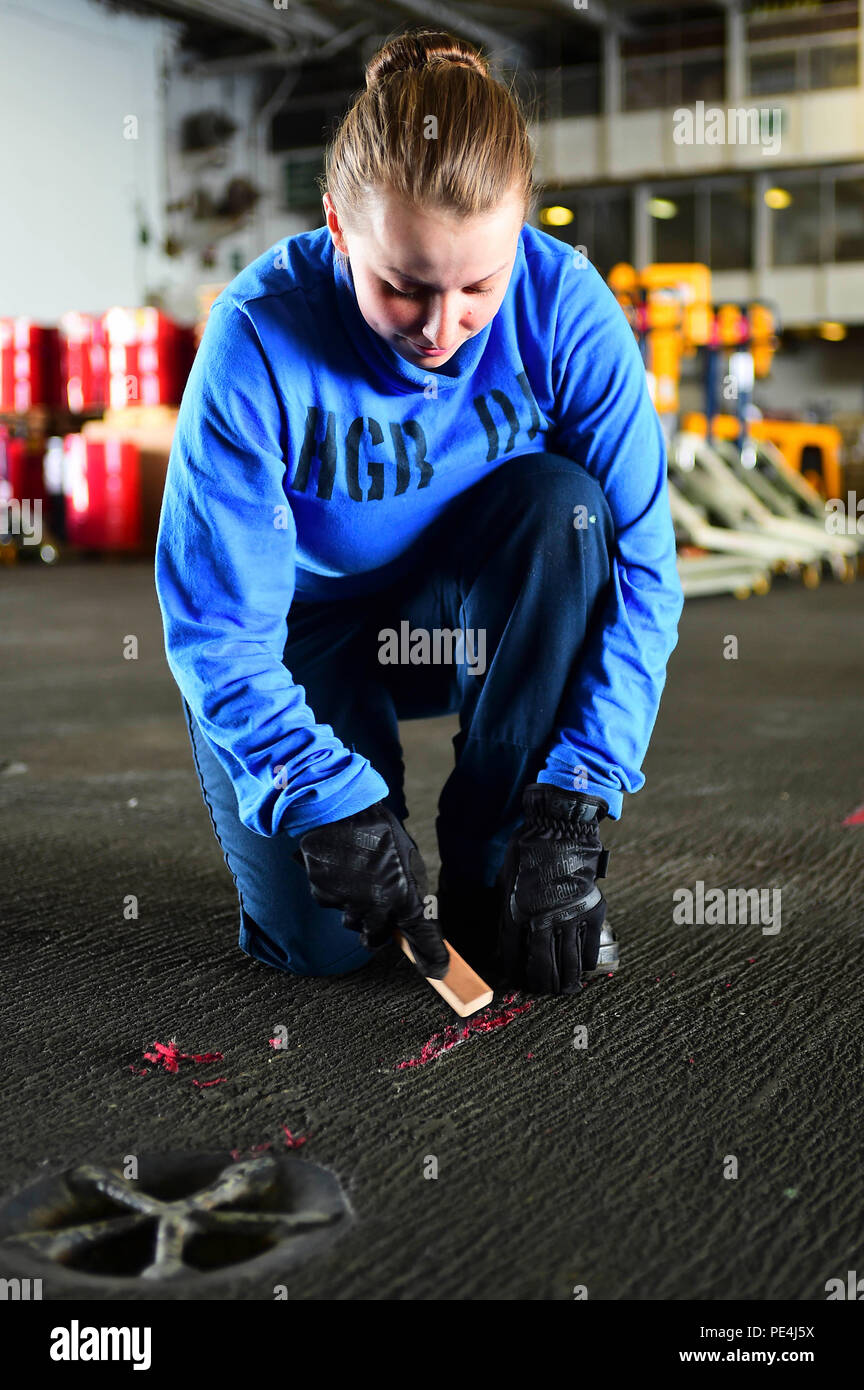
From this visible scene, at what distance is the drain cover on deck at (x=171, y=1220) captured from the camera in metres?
0.84

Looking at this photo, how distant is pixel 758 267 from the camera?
1466cm

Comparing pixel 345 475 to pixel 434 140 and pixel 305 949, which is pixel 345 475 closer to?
pixel 434 140

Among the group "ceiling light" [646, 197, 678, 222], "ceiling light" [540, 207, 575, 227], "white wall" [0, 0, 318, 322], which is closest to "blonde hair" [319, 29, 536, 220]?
"white wall" [0, 0, 318, 322]

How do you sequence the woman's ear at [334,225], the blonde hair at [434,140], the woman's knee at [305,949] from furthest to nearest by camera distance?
the woman's knee at [305,949], the woman's ear at [334,225], the blonde hair at [434,140]

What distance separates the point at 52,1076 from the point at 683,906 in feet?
2.66

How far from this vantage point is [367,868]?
1.12 m

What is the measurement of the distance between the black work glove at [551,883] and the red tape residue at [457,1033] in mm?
48

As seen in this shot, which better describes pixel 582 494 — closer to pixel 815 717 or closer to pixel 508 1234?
pixel 508 1234

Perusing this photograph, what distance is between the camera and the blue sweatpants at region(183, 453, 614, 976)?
124 centimetres

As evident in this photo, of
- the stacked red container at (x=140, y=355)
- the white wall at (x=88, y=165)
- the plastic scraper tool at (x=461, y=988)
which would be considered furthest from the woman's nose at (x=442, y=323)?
the white wall at (x=88, y=165)

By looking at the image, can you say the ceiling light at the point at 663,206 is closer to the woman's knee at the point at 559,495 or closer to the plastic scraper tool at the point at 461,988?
the woman's knee at the point at 559,495

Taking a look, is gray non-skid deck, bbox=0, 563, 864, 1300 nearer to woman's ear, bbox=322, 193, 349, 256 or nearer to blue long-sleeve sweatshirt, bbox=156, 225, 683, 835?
blue long-sleeve sweatshirt, bbox=156, 225, 683, 835

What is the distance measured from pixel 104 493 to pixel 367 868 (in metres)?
7.42

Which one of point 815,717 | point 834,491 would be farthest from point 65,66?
point 815,717
